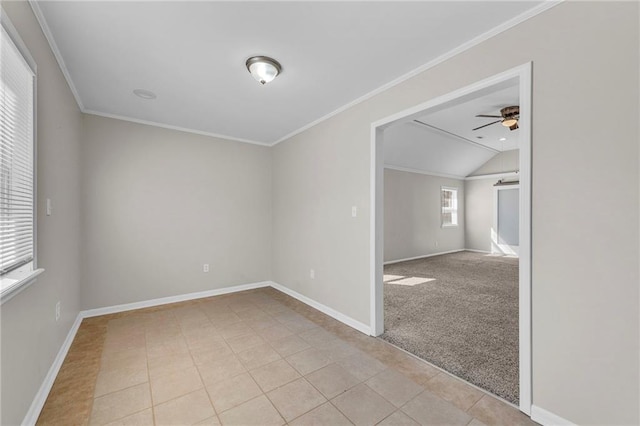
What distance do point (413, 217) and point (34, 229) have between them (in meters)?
7.22

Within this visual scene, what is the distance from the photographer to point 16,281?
142cm

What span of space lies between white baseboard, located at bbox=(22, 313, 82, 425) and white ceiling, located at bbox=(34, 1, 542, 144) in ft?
8.14

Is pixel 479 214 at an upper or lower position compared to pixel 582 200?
lower

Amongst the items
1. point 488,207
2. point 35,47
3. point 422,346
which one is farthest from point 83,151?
point 488,207

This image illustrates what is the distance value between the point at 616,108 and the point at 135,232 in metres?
4.75

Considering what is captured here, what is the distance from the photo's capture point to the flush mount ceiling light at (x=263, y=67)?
2245 mm

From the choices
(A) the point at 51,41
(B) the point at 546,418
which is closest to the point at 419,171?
(B) the point at 546,418

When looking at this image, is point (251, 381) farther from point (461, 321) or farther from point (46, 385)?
point (461, 321)

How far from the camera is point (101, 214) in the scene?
346 cm

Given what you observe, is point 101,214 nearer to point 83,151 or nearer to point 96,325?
point 83,151

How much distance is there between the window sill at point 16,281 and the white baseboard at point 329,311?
8.87ft

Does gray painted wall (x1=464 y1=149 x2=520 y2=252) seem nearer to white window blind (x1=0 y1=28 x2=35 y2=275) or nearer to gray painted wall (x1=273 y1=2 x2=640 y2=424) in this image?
gray painted wall (x1=273 y1=2 x2=640 y2=424)

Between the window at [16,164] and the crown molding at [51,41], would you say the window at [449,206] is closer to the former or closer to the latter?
the crown molding at [51,41]

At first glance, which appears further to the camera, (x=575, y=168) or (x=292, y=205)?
(x=292, y=205)
